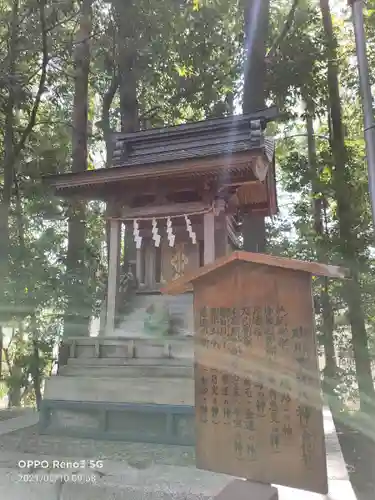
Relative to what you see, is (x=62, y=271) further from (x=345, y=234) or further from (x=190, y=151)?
(x=345, y=234)

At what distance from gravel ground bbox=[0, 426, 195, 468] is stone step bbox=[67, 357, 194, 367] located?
0.95 m

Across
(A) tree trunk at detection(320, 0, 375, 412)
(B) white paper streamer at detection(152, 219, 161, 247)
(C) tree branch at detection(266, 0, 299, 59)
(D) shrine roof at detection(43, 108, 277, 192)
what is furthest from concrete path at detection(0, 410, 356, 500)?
(C) tree branch at detection(266, 0, 299, 59)

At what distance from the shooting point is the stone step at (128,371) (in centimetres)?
539

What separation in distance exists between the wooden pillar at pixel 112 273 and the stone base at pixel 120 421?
113cm

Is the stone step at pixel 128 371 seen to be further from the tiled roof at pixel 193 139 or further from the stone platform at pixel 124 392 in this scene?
the tiled roof at pixel 193 139

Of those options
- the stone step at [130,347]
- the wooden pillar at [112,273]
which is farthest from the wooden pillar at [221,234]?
the stone step at [130,347]

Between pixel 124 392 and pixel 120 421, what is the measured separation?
35 centimetres

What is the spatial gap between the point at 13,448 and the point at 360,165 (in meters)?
9.71

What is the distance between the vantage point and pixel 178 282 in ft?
9.53

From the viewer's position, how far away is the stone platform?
5082 millimetres

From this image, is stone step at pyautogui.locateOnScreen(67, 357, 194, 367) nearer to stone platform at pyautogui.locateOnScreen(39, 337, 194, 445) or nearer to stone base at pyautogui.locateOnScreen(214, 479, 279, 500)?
stone platform at pyautogui.locateOnScreen(39, 337, 194, 445)

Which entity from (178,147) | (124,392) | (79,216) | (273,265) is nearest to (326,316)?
(178,147)

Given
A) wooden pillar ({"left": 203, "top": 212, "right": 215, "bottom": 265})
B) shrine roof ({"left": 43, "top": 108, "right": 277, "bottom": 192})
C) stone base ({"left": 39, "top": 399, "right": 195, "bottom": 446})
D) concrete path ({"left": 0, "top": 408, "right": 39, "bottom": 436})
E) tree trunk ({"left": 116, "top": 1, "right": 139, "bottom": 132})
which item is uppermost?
tree trunk ({"left": 116, "top": 1, "right": 139, "bottom": 132})

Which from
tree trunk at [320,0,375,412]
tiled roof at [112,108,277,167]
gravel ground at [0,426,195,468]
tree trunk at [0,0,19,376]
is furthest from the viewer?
tree trunk at [320,0,375,412]
